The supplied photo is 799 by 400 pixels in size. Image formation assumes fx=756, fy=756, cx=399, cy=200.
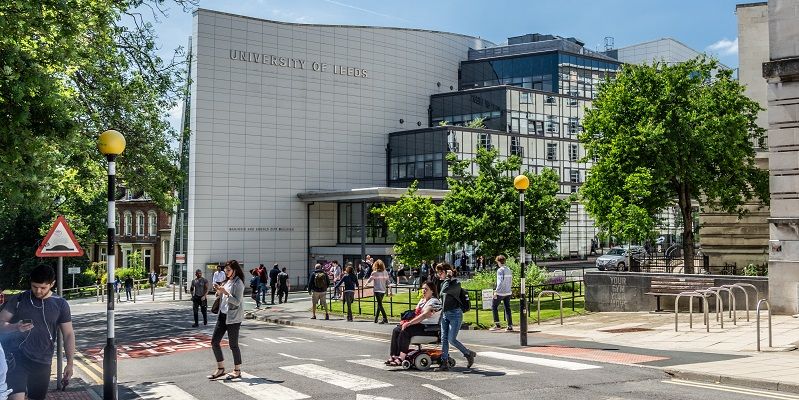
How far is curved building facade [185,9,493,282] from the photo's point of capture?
56344mm

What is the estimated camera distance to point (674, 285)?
74.4ft

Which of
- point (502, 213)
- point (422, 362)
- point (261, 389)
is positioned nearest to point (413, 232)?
point (502, 213)

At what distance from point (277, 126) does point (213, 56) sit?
7325mm

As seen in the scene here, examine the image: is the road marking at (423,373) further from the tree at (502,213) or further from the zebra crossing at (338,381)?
the tree at (502,213)

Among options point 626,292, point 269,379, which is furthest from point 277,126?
point 269,379

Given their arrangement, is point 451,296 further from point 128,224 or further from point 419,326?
point 128,224

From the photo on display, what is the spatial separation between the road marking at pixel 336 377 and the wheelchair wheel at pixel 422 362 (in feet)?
4.01

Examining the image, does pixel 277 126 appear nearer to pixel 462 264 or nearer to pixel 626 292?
pixel 462 264

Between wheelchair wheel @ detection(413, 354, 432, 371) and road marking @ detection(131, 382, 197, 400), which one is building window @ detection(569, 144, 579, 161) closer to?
wheelchair wheel @ detection(413, 354, 432, 371)

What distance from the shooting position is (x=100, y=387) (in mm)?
12547

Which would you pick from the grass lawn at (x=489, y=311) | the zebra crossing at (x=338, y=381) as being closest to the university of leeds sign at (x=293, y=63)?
the grass lawn at (x=489, y=311)

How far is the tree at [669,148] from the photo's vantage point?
30094mm

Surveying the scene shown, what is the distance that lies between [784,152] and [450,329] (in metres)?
13.0

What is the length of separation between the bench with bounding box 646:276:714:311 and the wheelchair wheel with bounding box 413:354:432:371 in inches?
461
